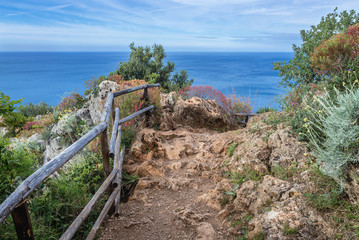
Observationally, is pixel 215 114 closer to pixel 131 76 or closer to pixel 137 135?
pixel 137 135

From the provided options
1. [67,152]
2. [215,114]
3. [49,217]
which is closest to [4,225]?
[49,217]

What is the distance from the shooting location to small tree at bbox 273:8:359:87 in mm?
8414

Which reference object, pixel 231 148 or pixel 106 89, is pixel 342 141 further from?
pixel 106 89

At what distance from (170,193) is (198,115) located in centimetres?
443

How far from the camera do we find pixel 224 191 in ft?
14.0

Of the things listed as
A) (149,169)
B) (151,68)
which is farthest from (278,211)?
(151,68)

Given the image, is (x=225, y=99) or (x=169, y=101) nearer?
(x=169, y=101)

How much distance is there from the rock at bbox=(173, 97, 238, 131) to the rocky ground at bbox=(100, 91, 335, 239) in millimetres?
2432

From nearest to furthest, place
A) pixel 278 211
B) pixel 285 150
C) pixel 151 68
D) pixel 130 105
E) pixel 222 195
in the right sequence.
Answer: pixel 278 211 < pixel 285 150 < pixel 222 195 < pixel 130 105 < pixel 151 68

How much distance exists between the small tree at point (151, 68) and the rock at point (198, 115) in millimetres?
6626

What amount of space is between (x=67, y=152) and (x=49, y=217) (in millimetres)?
1508

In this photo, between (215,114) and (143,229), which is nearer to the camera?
(143,229)

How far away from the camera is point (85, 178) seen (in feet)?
15.9

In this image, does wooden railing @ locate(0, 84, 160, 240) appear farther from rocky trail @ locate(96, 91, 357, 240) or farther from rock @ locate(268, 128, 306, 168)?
rock @ locate(268, 128, 306, 168)
